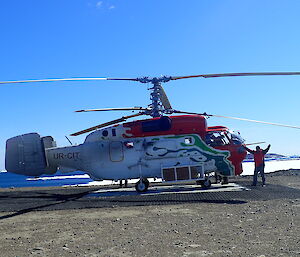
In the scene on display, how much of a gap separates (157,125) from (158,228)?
366 inches

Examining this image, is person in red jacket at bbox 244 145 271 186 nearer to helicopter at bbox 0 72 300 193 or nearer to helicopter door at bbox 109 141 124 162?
helicopter at bbox 0 72 300 193

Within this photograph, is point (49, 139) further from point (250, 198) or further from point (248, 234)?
point (248, 234)

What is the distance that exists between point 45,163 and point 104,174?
3989mm

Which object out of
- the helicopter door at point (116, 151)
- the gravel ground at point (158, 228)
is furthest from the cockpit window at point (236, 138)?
the helicopter door at point (116, 151)

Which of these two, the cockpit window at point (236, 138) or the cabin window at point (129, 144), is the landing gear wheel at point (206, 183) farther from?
the cabin window at point (129, 144)

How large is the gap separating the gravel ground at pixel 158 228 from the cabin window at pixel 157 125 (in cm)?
531

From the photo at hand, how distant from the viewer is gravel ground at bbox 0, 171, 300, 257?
6.08m

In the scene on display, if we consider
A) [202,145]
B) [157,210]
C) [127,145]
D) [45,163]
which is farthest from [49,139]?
[157,210]

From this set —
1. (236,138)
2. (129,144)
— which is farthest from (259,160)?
(129,144)

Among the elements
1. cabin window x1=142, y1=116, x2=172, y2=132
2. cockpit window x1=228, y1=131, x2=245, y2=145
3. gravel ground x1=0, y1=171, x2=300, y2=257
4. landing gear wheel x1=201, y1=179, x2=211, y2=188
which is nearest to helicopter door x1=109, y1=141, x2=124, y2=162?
cabin window x1=142, y1=116, x2=172, y2=132

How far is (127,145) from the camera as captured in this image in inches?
672

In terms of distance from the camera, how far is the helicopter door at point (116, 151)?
17.1m

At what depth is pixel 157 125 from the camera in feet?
55.0

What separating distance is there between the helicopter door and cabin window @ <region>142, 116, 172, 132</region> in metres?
1.70
